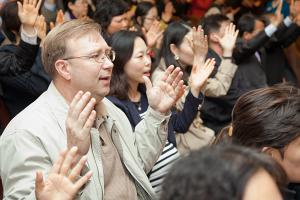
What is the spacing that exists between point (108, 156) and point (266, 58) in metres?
3.26

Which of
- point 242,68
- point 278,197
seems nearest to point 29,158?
point 278,197

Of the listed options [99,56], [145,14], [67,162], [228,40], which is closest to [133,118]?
[99,56]

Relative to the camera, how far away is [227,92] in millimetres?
3893

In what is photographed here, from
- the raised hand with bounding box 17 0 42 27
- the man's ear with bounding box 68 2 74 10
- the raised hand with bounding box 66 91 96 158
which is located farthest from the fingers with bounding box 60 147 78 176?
the man's ear with bounding box 68 2 74 10

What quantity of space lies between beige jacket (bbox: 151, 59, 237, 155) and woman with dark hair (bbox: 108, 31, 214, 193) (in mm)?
263

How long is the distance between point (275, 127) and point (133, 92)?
4.22 feet

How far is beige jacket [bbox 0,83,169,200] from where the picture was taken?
1.78 meters

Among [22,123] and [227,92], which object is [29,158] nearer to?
[22,123]

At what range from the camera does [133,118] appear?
2.69 m

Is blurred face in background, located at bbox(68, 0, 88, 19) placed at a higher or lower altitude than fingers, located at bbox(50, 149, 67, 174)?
lower

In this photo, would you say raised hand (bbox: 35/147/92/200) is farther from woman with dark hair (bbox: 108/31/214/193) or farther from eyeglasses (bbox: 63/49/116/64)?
woman with dark hair (bbox: 108/31/214/193)

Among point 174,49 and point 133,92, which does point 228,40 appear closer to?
point 174,49

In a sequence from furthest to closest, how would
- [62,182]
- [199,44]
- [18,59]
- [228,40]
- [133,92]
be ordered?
[228,40], [199,44], [18,59], [133,92], [62,182]

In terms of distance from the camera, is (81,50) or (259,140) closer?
(259,140)
